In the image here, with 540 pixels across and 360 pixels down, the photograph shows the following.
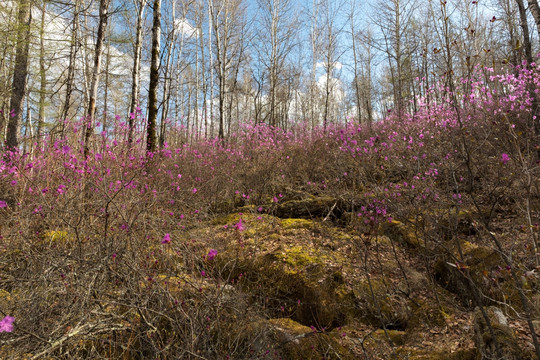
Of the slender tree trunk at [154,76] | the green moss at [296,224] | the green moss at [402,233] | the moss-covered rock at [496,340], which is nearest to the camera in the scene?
the moss-covered rock at [496,340]

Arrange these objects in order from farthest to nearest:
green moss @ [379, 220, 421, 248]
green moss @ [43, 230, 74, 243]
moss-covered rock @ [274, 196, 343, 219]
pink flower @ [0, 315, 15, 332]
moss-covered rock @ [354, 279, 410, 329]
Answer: moss-covered rock @ [274, 196, 343, 219]
green moss @ [379, 220, 421, 248]
green moss @ [43, 230, 74, 243]
moss-covered rock @ [354, 279, 410, 329]
pink flower @ [0, 315, 15, 332]

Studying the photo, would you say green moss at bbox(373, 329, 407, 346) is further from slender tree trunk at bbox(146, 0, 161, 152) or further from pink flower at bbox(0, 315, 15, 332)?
slender tree trunk at bbox(146, 0, 161, 152)

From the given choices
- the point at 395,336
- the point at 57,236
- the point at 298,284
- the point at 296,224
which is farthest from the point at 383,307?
the point at 57,236

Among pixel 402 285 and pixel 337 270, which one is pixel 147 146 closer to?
pixel 337 270

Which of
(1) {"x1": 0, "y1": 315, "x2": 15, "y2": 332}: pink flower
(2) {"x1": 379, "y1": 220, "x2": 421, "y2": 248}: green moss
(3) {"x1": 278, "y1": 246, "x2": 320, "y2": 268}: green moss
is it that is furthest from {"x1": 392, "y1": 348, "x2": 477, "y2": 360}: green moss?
(1) {"x1": 0, "y1": 315, "x2": 15, "y2": 332}: pink flower

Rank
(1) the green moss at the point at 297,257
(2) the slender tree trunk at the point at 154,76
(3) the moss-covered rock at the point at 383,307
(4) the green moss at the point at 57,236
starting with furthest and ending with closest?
(2) the slender tree trunk at the point at 154,76 < (1) the green moss at the point at 297,257 < (4) the green moss at the point at 57,236 < (3) the moss-covered rock at the point at 383,307

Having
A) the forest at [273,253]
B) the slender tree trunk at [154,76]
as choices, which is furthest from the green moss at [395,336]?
the slender tree trunk at [154,76]

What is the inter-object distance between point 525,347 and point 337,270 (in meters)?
1.47

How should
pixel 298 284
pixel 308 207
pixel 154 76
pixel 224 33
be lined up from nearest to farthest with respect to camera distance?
1. pixel 298 284
2. pixel 308 207
3. pixel 154 76
4. pixel 224 33

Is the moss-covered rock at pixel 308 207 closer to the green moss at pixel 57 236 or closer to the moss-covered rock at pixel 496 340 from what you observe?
the moss-covered rock at pixel 496 340

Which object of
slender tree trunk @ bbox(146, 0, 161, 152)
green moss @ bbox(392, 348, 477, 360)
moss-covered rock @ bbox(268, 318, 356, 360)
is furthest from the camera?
slender tree trunk @ bbox(146, 0, 161, 152)

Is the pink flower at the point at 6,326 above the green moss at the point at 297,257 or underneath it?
above

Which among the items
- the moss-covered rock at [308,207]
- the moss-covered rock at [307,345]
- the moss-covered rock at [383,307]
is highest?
the moss-covered rock at [308,207]

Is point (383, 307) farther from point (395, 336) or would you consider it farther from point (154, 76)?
point (154, 76)
